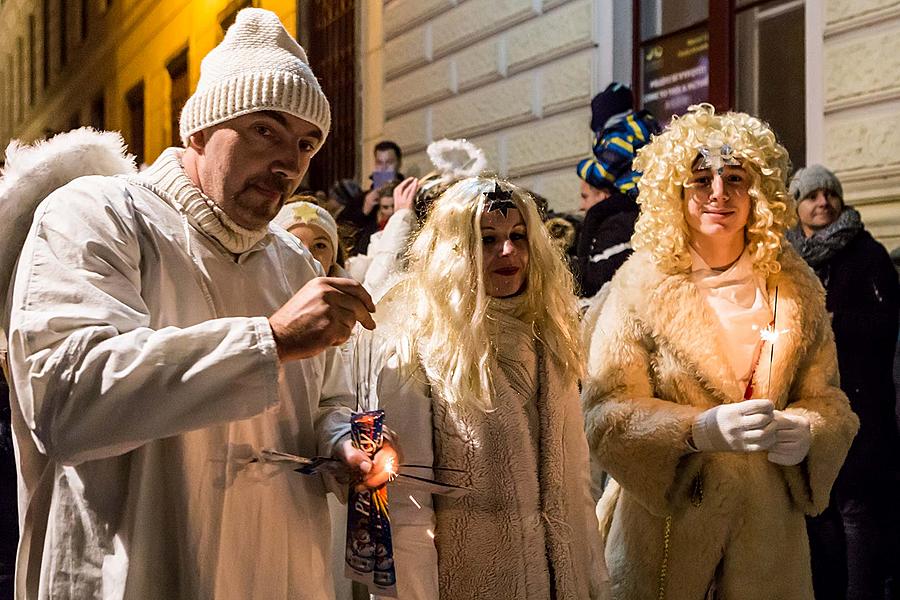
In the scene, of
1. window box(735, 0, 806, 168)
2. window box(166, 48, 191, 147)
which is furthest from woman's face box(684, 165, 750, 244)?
window box(166, 48, 191, 147)

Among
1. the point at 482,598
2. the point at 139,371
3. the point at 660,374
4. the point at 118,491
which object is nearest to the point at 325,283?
the point at 139,371

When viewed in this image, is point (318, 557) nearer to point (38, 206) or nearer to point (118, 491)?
point (118, 491)

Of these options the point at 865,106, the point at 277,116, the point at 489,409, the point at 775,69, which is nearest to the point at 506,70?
the point at 775,69

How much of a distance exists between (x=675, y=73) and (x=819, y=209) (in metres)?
2.90

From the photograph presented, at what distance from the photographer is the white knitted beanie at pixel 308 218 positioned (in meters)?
4.88

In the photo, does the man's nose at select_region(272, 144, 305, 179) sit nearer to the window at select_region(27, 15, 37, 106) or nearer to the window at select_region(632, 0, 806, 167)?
the window at select_region(632, 0, 806, 167)

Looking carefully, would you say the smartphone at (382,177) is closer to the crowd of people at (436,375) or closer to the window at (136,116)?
the crowd of people at (436,375)

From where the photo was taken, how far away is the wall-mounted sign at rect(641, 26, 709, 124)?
25.6 feet

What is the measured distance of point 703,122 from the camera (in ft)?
12.1

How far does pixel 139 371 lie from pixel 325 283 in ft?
1.08

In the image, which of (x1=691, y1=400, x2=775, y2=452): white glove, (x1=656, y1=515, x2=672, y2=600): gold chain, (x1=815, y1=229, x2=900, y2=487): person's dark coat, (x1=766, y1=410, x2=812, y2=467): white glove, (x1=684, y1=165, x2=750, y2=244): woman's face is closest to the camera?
(x1=691, y1=400, x2=775, y2=452): white glove

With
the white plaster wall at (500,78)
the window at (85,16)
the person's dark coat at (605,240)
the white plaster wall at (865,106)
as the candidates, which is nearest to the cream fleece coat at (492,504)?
the person's dark coat at (605,240)

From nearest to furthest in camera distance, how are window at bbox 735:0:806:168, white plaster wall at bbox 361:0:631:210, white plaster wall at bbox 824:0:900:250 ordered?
white plaster wall at bbox 824:0:900:250
window at bbox 735:0:806:168
white plaster wall at bbox 361:0:631:210

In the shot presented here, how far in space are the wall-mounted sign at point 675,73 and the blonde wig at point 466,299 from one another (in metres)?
4.66
